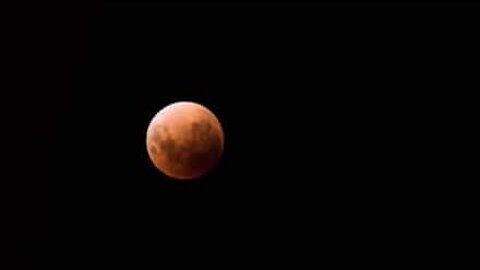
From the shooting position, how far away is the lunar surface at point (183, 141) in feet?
13.5

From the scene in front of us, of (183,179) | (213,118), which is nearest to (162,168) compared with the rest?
(183,179)

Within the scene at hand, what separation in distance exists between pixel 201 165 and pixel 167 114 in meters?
0.39

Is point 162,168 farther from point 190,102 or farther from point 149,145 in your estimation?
point 190,102

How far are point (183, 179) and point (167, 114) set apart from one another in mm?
432

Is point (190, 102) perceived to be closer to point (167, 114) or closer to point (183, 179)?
point (167, 114)

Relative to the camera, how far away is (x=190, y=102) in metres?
4.36

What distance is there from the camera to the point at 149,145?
14.0 ft

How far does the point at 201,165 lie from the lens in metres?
4.18

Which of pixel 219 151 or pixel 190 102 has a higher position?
pixel 190 102

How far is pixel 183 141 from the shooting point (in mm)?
4102

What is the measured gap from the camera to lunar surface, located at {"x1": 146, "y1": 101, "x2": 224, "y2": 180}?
13.5 ft

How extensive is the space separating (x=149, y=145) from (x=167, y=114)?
9.2 inches

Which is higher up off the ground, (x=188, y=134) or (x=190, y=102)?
(x=190, y=102)

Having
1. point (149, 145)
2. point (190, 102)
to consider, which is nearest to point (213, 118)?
point (190, 102)
